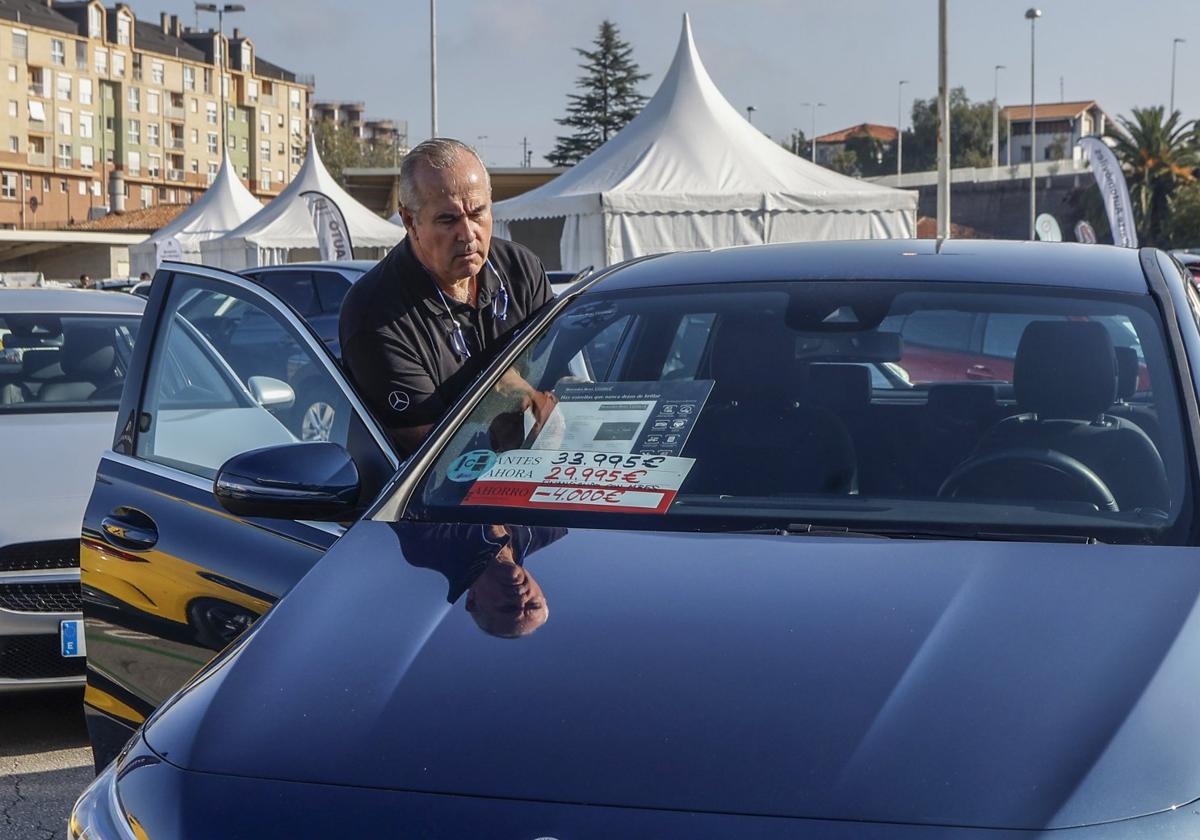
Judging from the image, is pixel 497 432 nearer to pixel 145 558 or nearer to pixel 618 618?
pixel 618 618

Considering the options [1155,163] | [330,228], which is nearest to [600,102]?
[1155,163]

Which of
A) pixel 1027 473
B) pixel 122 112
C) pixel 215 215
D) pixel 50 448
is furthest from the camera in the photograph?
pixel 122 112

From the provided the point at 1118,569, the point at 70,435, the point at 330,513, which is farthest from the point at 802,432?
the point at 70,435

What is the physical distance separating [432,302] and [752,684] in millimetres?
1876

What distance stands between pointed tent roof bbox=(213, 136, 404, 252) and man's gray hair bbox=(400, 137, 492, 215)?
23829 millimetres

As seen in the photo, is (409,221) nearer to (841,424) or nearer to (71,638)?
(841,424)

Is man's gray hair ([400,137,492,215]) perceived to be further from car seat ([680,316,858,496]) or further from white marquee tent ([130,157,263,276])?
white marquee tent ([130,157,263,276])

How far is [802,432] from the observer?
279 cm

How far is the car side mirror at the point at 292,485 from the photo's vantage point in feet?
9.46

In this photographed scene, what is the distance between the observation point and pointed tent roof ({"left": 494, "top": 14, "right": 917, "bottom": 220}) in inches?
731

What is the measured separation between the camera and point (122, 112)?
10962cm

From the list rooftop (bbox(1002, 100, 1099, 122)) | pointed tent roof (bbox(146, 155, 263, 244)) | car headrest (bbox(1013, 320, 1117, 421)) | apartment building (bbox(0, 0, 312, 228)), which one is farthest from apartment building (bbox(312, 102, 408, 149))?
car headrest (bbox(1013, 320, 1117, 421))

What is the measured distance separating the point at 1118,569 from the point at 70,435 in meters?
4.44

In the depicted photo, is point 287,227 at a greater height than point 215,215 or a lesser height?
lesser
